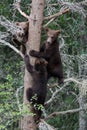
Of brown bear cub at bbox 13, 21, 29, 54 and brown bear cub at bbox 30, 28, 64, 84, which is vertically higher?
brown bear cub at bbox 13, 21, 29, 54

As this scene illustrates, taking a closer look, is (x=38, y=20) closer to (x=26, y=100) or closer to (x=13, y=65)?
(x=26, y=100)

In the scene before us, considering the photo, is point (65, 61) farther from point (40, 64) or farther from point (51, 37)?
point (40, 64)

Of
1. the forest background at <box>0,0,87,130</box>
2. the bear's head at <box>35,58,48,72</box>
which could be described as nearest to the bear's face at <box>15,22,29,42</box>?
the bear's head at <box>35,58,48,72</box>

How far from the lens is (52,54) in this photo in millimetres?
6641

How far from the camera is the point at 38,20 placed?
6.29 metres

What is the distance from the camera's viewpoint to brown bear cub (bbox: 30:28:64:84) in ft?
21.5

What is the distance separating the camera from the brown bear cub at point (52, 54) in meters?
6.55

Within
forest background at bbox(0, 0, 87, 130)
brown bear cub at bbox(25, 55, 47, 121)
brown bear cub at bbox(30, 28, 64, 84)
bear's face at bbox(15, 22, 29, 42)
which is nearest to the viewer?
bear's face at bbox(15, 22, 29, 42)

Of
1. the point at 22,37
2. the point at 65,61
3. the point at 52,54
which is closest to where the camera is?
the point at 22,37

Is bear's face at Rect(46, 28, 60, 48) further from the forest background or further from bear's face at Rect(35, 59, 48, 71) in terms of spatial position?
the forest background

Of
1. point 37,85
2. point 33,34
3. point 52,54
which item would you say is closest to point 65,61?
point 52,54

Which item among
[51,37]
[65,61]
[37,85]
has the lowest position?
[37,85]

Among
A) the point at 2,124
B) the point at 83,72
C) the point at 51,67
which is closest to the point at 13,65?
the point at 83,72

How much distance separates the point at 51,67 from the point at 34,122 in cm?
83
